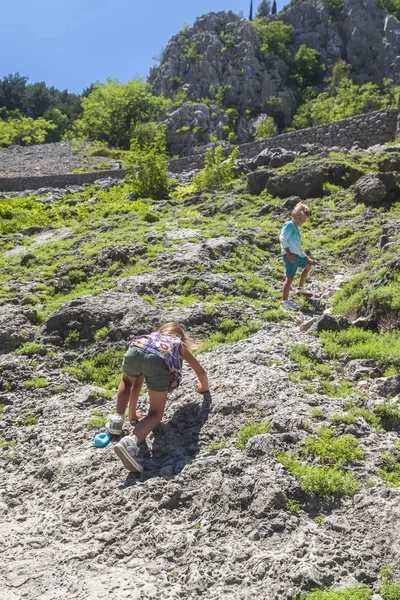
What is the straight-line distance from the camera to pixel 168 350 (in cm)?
554

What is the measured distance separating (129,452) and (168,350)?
114 centimetres

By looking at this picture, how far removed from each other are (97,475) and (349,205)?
1355cm

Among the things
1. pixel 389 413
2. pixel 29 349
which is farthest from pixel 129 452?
pixel 29 349

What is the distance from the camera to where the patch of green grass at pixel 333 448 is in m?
4.67

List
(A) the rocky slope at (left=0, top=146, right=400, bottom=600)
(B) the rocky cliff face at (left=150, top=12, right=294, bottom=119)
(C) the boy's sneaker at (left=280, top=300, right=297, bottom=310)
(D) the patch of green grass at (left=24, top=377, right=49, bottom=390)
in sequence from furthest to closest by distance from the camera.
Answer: (B) the rocky cliff face at (left=150, top=12, right=294, bottom=119), (C) the boy's sneaker at (left=280, top=300, right=297, bottom=310), (D) the patch of green grass at (left=24, top=377, right=49, bottom=390), (A) the rocky slope at (left=0, top=146, right=400, bottom=600)

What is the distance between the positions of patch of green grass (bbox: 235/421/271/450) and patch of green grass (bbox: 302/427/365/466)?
52 centimetres

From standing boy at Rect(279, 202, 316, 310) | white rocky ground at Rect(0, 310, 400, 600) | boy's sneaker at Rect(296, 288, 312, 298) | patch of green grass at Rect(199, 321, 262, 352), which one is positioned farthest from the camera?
boy's sneaker at Rect(296, 288, 312, 298)

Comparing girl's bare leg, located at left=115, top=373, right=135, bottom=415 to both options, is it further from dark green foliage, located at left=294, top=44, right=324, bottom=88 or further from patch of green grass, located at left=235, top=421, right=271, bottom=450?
dark green foliage, located at left=294, top=44, right=324, bottom=88

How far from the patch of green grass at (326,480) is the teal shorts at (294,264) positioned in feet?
18.9

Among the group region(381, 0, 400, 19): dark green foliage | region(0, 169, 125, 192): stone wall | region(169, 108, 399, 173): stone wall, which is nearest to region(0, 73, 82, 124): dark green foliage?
region(0, 169, 125, 192): stone wall

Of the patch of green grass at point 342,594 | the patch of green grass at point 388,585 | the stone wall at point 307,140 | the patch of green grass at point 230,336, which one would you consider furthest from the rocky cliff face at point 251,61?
the patch of green grass at point 342,594

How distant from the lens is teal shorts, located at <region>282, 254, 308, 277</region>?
9898mm

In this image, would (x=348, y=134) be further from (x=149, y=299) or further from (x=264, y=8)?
(x=264, y=8)

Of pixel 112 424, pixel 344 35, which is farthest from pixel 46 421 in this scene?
pixel 344 35
